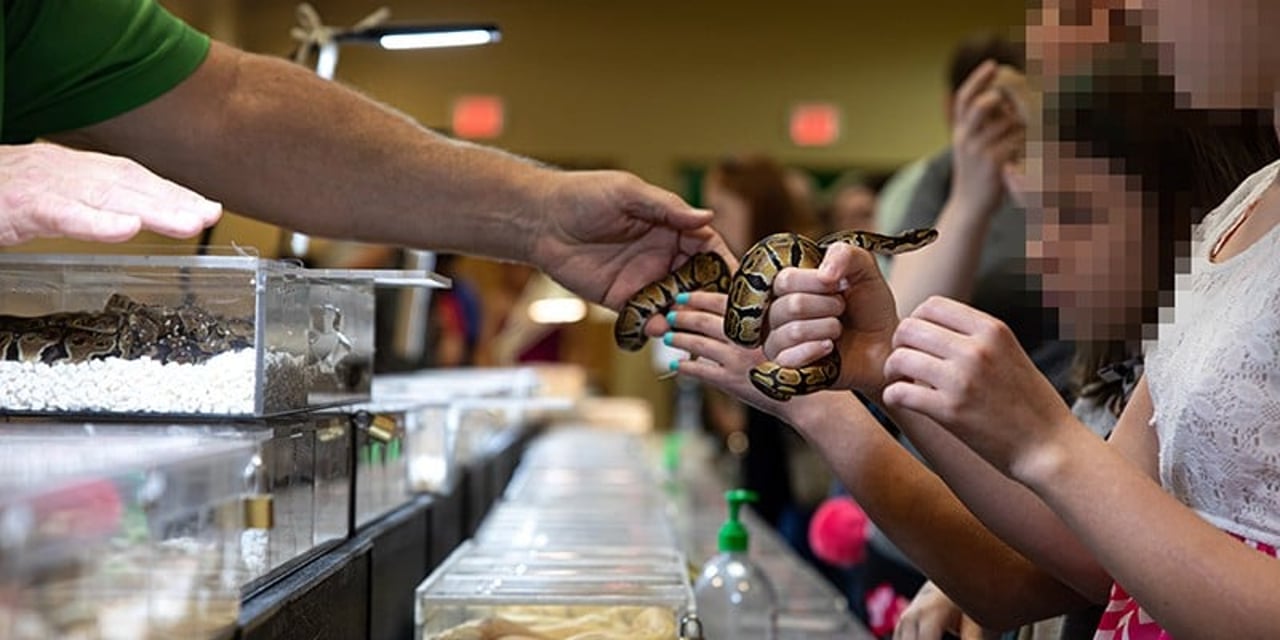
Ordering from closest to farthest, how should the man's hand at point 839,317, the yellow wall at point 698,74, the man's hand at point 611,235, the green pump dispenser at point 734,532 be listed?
1. the man's hand at point 839,317
2. the man's hand at point 611,235
3. the green pump dispenser at point 734,532
4. the yellow wall at point 698,74

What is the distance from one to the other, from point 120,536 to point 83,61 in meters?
1.19

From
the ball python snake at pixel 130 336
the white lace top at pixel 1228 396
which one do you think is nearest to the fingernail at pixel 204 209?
the ball python snake at pixel 130 336

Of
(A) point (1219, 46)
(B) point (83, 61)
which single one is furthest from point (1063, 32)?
(B) point (83, 61)

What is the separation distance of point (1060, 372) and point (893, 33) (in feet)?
30.8

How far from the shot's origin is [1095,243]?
178 centimetres

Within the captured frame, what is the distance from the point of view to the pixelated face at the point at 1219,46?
1375 millimetres

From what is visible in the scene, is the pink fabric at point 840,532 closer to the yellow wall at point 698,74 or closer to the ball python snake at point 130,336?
the ball python snake at point 130,336

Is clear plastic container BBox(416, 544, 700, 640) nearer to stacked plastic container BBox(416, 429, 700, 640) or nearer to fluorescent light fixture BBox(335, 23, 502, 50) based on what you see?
stacked plastic container BBox(416, 429, 700, 640)

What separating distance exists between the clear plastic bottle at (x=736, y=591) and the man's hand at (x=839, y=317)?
68 cm

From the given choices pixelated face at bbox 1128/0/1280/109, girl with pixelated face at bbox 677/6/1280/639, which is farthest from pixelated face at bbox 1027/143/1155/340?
pixelated face at bbox 1128/0/1280/109

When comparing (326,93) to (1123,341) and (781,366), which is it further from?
(1123,341)

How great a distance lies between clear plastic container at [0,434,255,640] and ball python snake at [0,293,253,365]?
0.26m

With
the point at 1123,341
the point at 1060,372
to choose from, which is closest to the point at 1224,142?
the point at 1123,341

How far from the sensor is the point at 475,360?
6.92m
